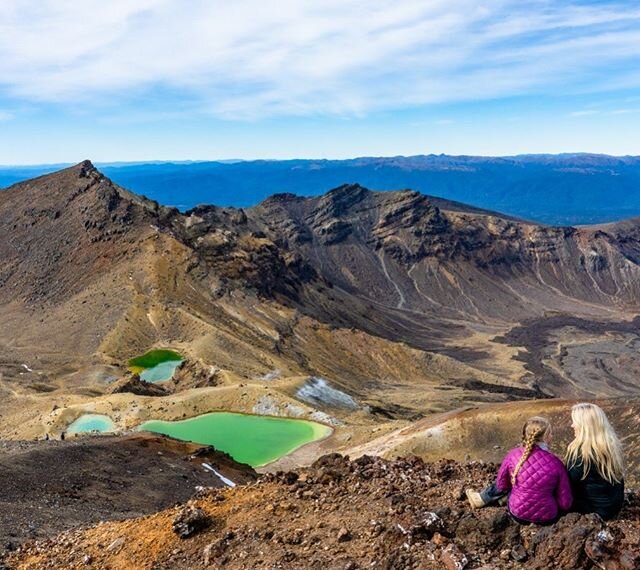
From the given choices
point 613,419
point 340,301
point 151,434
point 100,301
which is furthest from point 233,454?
point 340,301

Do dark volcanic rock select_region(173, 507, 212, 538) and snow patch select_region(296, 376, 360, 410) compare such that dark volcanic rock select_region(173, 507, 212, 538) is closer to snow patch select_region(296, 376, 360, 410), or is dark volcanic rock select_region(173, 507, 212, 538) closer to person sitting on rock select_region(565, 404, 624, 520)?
person sitting on rock select_region(565, 404, 624, 520)

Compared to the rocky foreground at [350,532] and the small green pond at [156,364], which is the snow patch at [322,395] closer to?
the small green pond at [156,364]

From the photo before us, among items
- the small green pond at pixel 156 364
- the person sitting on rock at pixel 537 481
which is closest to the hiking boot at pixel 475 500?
the person sitting on rock at pixel 537 481

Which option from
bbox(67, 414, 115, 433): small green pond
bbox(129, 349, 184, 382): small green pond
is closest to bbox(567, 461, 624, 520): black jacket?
bbox(67, 414, 115, 433): small green pond

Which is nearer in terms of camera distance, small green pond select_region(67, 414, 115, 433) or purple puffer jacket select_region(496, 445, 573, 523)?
purple puffer jacket select_region(496, 445, 573, 523)

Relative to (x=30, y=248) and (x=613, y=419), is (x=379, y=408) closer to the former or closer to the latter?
(x=613, y=419)
